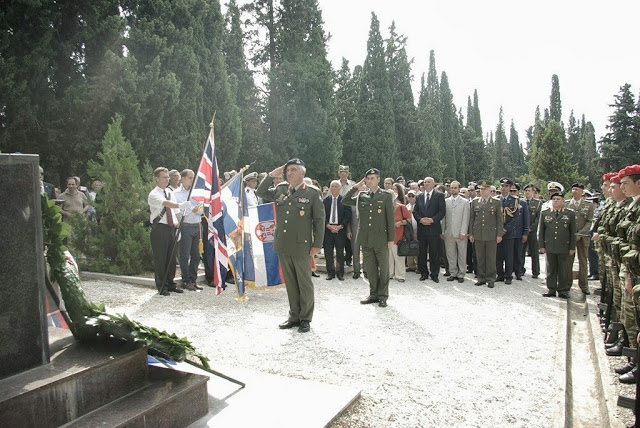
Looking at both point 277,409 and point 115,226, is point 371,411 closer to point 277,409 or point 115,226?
point 277,409

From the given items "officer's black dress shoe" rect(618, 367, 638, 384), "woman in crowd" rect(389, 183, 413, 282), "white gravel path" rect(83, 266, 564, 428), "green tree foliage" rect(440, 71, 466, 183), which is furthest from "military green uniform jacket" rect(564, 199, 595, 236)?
"green tree foliage" rect(440, 71, 466, 183)

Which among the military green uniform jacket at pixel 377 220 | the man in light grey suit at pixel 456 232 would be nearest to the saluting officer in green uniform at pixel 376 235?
the military green uniform jacket at pixel 377 220

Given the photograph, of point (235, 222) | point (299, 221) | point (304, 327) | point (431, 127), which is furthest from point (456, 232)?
point (431, 127)

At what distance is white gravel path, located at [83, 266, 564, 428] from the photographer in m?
3.79

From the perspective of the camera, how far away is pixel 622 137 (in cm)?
3353

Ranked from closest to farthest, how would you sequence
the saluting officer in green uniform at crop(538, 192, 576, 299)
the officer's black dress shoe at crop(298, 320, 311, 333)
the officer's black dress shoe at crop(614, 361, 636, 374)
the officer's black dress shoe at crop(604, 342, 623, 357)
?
the officer's black dress shoe at crop(614, 361, 636, 374) → the officer's black dress shoe at crop(604, 342, 623, 357) → the officer's black dress shoe at crop(298, 320, 311, 333) → the saluting officer in green uniform at crop(538, 192, 576, 299)

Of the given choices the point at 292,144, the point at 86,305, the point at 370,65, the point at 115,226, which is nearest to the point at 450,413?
the point at 86,305

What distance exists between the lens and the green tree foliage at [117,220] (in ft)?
30.6

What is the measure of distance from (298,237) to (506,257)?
5.40 meters

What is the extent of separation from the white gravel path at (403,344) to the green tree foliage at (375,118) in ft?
83.6

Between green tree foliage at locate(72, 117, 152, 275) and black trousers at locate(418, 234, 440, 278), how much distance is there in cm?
548

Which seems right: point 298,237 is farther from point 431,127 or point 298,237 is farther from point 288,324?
point 431,127

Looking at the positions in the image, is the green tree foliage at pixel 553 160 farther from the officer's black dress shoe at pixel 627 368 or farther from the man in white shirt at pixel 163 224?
the officer's black dress shoe at pixel 627 368

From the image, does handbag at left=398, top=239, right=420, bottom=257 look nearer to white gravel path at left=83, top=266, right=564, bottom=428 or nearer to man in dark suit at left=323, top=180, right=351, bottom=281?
white gravel path at left=83, top=266, right=564, bottom=428
